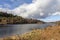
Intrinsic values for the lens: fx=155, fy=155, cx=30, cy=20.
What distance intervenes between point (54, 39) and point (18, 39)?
3.41 metres

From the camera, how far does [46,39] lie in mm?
14836

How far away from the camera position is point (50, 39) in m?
14.8

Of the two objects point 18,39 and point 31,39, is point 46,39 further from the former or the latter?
point 18,39

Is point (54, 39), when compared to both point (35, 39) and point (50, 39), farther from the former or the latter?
point (35, 39)

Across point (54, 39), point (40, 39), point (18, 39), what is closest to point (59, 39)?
point (54, 39)

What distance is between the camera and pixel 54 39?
14.7m

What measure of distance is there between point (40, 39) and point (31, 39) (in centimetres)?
91

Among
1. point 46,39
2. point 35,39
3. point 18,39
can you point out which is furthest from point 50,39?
point 18,39

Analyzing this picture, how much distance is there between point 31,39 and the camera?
49.5 feet

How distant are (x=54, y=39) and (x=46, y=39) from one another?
2.49 feet

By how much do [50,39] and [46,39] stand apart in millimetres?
384

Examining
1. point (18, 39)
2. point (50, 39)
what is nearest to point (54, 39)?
point (50, 39)

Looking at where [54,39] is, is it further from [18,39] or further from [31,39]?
[18,39]

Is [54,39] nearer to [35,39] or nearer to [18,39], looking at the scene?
[35,39]
